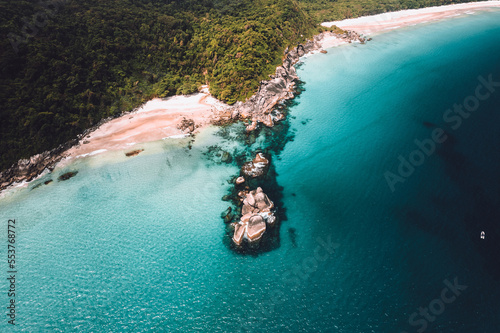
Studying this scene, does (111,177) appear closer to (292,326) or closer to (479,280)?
(292,326)

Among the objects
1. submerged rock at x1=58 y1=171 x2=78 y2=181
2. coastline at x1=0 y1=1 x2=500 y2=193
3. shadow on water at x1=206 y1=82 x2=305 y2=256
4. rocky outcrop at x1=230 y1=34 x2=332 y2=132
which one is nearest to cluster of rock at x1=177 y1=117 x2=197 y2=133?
coastline at x1=0 y1=1 x2=500 y2=193

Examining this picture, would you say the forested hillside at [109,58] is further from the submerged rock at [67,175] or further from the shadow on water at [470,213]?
the shadow on water at [470,213]

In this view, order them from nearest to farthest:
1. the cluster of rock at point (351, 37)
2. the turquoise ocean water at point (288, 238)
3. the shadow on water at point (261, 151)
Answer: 1. the turquoise ocean water at point (288, 238)
2. the shadow on water at point (261, 151)
3. the cluster of rock at point (351, 37)

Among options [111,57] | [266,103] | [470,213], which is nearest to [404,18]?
[266,103]

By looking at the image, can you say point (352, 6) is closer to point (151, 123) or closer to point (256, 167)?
point (151, 123)

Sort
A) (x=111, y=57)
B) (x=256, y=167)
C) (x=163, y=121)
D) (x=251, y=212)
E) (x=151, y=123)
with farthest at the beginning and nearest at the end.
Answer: (x=111, y=57) → (x=163, y=121) → (x=151, y=123) → (x=256, y=167) → (x=251, y=212)

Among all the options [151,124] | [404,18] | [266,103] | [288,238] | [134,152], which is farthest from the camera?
[404,18]

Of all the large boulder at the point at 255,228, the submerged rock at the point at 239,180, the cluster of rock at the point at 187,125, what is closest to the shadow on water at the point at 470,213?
the large boulder at the point at 255,228
